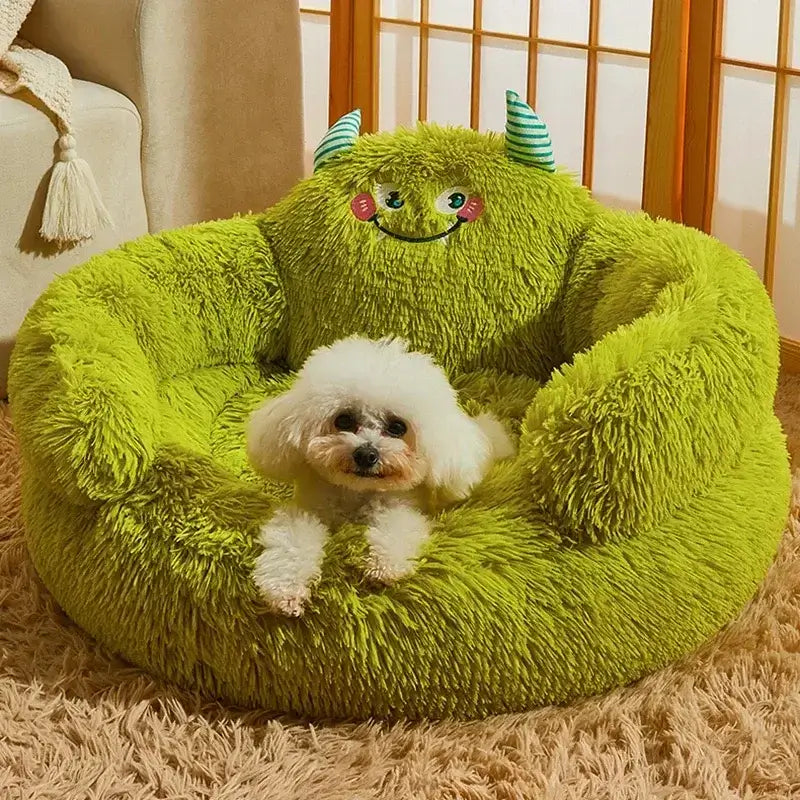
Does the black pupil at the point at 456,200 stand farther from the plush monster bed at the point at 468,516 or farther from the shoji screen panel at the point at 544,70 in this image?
the shoji screen panel at the point at 544,70

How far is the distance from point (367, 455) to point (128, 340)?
0.51 m

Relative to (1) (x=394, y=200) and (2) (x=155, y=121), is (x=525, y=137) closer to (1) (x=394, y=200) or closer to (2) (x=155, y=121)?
(1) (x=394, y=200)

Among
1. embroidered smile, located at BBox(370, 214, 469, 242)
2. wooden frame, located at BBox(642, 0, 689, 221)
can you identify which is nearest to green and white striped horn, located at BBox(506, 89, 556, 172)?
embroidered smile, located at BBox(370, 214, 469, 242)

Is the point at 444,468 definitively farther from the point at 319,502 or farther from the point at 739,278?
the point at 739,278

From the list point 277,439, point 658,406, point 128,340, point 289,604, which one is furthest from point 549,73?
point 289,604

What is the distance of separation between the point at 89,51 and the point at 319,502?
1290mm

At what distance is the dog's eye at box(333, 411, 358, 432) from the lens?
1.24m

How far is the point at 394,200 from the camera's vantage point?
178 cm

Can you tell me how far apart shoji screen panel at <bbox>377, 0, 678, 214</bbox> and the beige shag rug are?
4.25 ft

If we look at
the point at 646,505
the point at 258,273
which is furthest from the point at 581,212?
the point at 646,505

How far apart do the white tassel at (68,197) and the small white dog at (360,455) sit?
35.4 inches

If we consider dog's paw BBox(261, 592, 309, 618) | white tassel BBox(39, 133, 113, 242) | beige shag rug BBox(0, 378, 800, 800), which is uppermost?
white tassel BBox(39, 133, 113, 242)

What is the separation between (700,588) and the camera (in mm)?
1309

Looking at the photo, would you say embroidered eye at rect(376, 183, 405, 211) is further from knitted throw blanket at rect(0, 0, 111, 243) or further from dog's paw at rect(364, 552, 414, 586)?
dog's paw at rect(364, 552, 414, 586)
